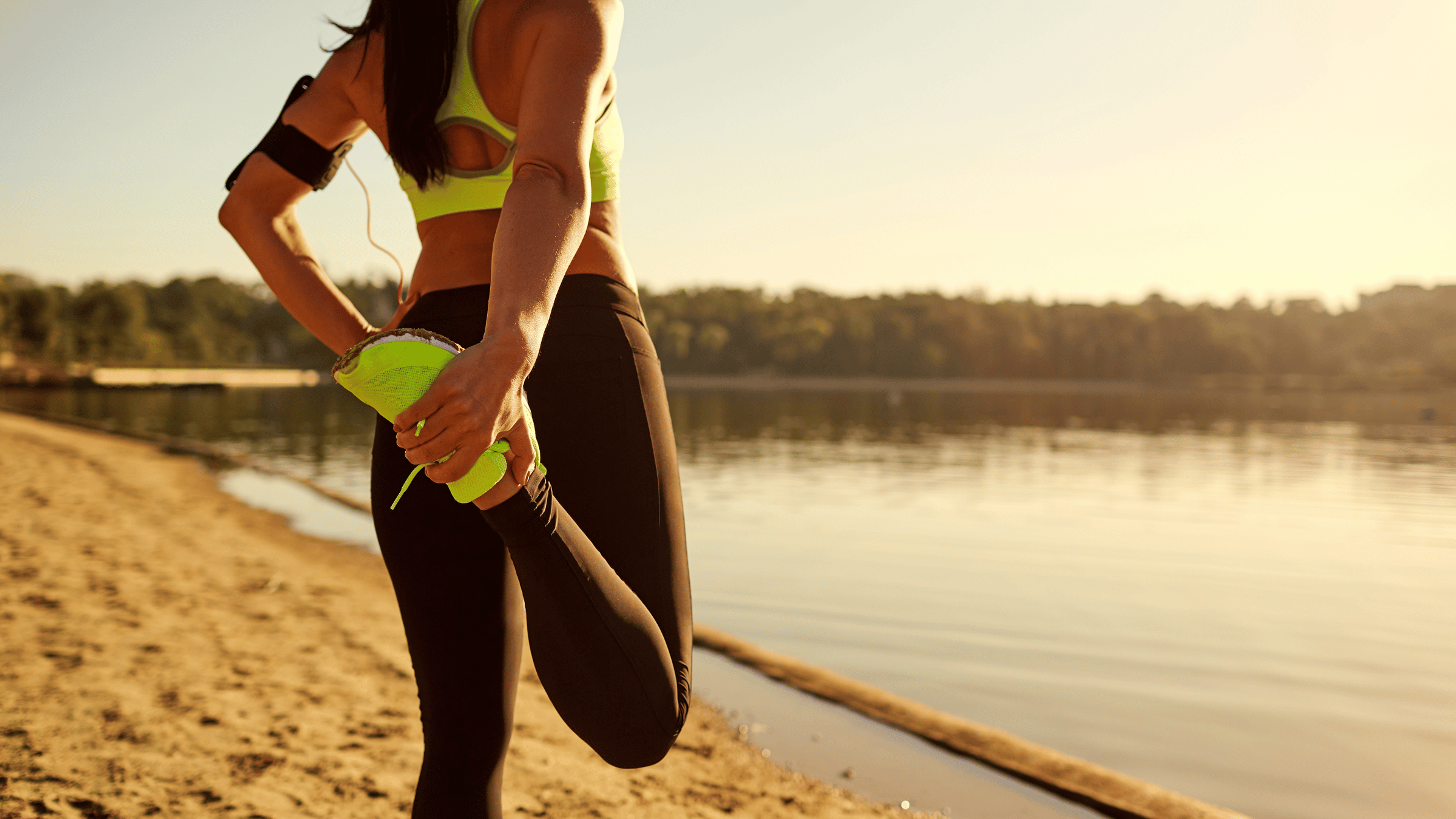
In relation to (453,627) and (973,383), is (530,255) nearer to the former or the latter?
(453,627)

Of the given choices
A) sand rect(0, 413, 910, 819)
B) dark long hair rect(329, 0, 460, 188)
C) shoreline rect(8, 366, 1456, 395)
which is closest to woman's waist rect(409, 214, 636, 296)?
dark long hair rect(329, 0, 460, 188)

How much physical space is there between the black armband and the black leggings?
1.48ft

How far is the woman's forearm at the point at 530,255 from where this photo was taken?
1.12 meters

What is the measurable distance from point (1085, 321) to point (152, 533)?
141167 mm

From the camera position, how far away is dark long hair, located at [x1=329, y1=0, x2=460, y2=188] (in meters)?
1.44

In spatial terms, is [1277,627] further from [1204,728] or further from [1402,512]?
[1402,512]

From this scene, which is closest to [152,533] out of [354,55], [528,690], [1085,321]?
[528,690]

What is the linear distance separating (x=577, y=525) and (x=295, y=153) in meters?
0.93

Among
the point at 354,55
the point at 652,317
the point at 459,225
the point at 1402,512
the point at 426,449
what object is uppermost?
the point at 652,317

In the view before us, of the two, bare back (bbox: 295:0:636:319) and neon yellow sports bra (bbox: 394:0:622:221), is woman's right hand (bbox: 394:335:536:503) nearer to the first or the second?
bare back (bbox: 295:0:636:319)

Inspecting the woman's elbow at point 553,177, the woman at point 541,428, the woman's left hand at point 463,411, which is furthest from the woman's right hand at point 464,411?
the woman's elbow at point 553,177

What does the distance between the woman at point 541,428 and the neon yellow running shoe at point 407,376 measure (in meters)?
0.10

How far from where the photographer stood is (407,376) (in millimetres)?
1086

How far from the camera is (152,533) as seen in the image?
9562 millimetres
